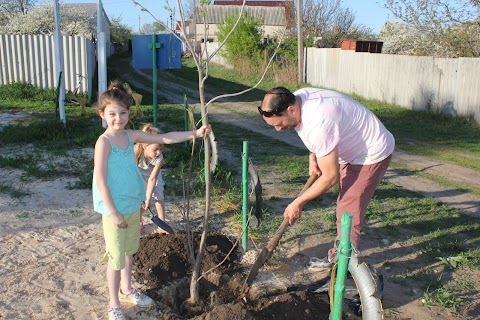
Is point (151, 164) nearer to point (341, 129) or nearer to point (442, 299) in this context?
point (341, 129)

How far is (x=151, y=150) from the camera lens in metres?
4.31

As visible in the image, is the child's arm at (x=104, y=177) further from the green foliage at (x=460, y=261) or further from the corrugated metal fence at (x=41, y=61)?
the corrugated metal fence at (x=41, y=61)

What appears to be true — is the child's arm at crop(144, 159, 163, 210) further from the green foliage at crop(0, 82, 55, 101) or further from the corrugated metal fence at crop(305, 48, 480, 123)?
the green foliage at crop(0, 82, 55, 101)

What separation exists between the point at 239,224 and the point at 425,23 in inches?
478

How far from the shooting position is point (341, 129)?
10.3 ft

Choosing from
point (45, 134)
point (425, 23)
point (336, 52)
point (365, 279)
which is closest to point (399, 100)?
point (425, 23)

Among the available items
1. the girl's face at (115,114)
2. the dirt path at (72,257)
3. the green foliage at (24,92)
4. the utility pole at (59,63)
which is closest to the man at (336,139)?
the dirt path at (72,257)

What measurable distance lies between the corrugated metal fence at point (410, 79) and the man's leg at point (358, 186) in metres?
8.92

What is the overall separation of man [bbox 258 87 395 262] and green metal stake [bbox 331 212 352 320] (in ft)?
2.10

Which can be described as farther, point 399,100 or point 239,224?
point 399,100

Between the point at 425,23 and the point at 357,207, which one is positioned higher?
the point at 425,23

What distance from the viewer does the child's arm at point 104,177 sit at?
2.86 m

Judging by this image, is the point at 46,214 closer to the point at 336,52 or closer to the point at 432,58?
the point at 432,58

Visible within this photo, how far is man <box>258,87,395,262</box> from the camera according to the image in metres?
2.91
